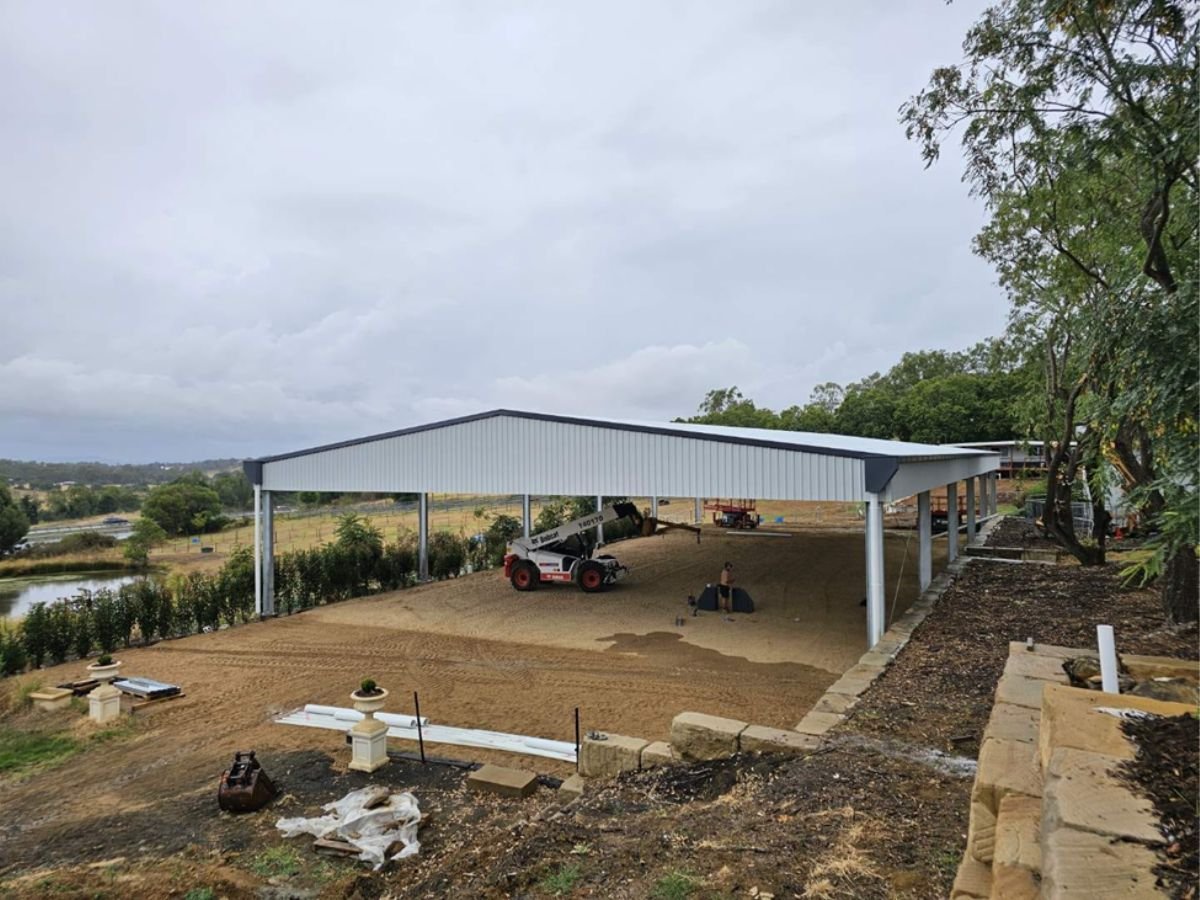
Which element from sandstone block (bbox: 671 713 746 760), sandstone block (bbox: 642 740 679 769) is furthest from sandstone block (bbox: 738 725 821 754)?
sandstone block (bbox: 642 740 679 769)

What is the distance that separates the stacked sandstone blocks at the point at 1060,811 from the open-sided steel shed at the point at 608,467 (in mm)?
5525

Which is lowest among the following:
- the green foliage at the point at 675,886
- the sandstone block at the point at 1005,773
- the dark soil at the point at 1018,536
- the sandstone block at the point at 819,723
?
the sandstone block at the point at 819,723

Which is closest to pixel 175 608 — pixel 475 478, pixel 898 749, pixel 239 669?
pixel 239 669

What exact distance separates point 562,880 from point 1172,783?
272 cm

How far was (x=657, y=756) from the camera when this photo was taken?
543cm

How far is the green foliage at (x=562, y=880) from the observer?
343 cm

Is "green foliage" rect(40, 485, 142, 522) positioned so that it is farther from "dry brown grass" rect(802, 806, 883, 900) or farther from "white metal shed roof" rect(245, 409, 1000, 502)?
"dry brown grass" rect(802, 806, 883, 900)

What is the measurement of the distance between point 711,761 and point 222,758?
17.1ft

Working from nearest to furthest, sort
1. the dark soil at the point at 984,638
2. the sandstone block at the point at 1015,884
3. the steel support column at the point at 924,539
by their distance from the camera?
the sandstone block at the point at 1015,884 < the dark soil at the point at 984,638 < the steel support column at the point at 924,539

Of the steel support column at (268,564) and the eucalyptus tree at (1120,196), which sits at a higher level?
the eucalyptus tree at (1120,196)

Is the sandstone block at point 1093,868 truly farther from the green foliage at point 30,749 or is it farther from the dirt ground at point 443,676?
the green foliage at point 30,749

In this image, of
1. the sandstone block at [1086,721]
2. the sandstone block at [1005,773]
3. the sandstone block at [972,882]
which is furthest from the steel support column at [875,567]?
the sandstone block at [972,882]

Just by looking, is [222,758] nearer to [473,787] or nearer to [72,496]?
[473,787]

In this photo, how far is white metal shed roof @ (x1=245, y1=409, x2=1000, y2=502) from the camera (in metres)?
9.78
